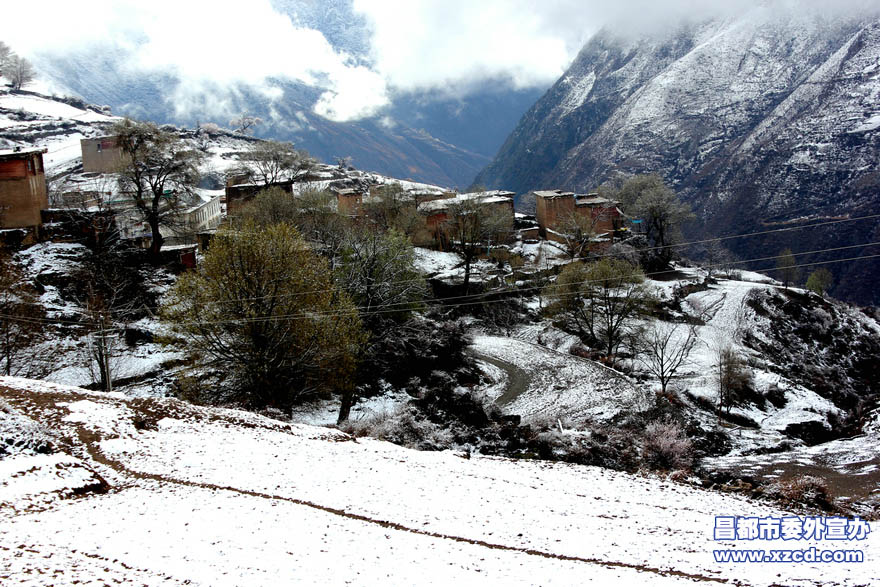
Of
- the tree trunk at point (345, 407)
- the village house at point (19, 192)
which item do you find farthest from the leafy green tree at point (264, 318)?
the village house at point (19, 192)

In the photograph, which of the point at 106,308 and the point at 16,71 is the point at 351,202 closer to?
the point at 106,308

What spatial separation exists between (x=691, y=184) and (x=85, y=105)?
139030 millimetres

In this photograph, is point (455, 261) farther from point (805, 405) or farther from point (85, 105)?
point (85, 105)

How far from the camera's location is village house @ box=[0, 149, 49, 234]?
3359 centimetres

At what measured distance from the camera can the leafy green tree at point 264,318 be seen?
21.8 m

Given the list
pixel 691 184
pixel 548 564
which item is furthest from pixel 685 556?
pixel 691 184

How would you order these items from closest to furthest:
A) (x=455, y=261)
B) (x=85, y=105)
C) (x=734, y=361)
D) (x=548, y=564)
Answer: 1. (x=548, y=564)
2. (x=734, y=361)
3. (x=455, y=261)
4. (x=85, y=105)

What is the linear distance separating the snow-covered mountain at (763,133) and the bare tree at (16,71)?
135660 millimetres

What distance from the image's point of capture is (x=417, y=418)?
24922 mm

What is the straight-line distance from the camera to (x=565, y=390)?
29531mm

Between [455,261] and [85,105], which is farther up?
[85,105]

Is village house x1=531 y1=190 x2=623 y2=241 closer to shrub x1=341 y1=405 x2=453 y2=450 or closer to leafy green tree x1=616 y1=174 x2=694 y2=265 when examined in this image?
leafy green tree x1=616 y1=174 x2=694 y2=265

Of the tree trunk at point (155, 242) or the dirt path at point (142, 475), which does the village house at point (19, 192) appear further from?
the dirt path at point (142, 475)

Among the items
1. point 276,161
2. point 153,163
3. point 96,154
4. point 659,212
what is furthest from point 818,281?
point 96,154
